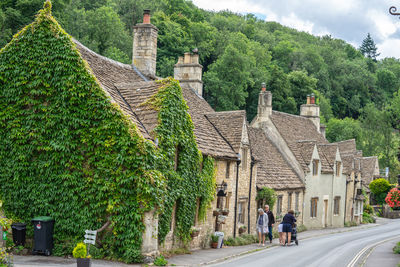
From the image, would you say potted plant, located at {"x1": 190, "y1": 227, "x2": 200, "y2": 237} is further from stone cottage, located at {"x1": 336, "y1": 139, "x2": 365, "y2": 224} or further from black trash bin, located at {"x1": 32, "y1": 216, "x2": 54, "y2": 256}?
stone cottage, located at {"x1": 336, "y1": 139, "x2": 365, "y2": 224}

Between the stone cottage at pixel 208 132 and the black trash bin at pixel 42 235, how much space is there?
4.50 meters

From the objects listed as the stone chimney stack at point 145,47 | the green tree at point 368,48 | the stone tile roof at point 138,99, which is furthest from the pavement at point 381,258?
the green tree at point 368,48

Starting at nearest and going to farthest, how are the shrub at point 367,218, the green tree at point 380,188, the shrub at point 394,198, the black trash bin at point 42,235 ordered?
the black trash bin at point 42,235 → the shrub at point 394,198 → the shrub at point 367,218 → the green tree at point 380,188

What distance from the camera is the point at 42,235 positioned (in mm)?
17562

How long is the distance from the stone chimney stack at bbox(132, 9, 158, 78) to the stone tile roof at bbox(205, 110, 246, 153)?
412 centimetres

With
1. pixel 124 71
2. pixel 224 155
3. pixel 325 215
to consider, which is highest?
pixel 124 71

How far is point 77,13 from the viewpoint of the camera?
64.1 meters

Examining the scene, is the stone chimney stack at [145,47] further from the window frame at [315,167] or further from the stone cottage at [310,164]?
the window frame at [315,167]

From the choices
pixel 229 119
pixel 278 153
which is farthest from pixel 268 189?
pixel 278 153

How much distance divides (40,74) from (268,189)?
A: 17.0 metres

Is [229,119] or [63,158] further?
[229,119]

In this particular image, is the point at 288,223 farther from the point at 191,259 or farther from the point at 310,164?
the point at 310,164

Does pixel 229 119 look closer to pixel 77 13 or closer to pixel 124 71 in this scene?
pixel 124 71

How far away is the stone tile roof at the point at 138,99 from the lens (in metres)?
19.8
